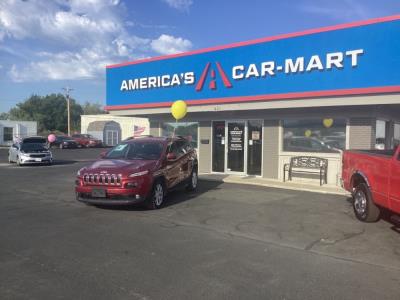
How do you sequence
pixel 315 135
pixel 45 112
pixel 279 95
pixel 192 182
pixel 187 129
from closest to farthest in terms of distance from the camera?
pixel 192 182
pixel 279 95
pixel 315 135
pixel 187 129
pixel 45 112

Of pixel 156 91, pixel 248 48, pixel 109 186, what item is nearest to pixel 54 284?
pixel 109 186

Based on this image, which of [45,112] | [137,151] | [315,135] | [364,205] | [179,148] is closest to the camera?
[364,205]

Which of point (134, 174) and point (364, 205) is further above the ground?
point (134, 174)

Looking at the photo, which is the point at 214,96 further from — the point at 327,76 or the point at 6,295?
the point at 6,295

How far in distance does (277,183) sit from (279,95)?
3.03 m

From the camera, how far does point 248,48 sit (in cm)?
1418

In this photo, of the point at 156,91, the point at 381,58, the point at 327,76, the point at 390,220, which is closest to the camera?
the point at 390,220

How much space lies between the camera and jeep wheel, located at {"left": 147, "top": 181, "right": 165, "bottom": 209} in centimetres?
938

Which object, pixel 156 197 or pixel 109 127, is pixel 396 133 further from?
pixel 109 127

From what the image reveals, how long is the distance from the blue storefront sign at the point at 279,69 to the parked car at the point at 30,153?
25.0 ft

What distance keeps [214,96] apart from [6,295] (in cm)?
1173

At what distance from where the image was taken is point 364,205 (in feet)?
27.3

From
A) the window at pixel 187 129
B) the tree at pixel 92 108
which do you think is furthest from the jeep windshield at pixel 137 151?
the tree at pixel 92 108

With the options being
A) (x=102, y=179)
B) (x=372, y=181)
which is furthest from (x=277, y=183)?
(x=102, y=179)
